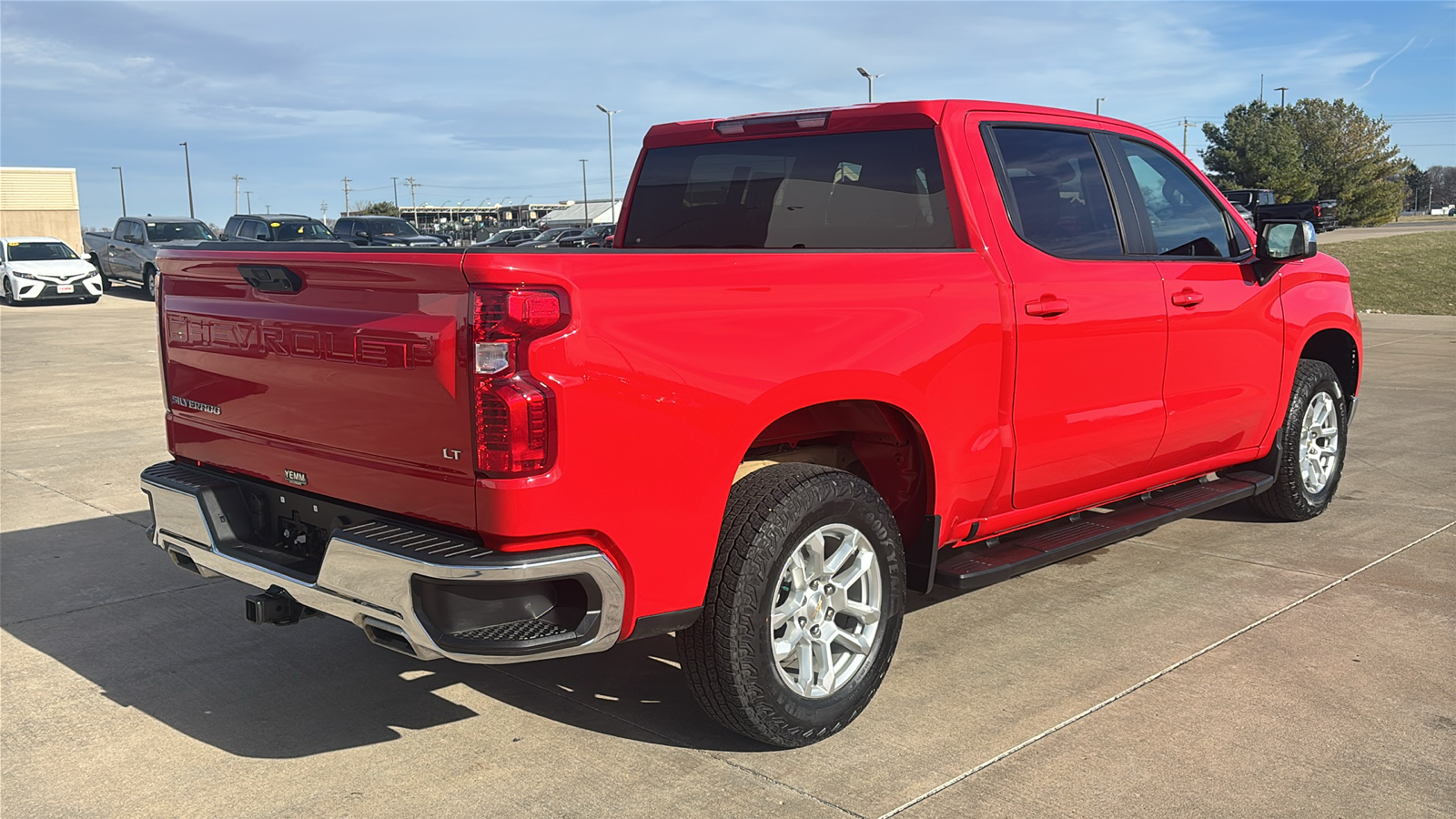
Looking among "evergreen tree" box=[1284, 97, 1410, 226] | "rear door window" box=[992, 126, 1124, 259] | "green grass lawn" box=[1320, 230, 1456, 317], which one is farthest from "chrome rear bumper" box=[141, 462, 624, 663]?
"evergreen tree" box=[1284, 97, 1410, 226]

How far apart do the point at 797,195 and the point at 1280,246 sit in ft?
7.84

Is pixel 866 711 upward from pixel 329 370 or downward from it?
downward

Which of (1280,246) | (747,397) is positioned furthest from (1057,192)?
(747,397)

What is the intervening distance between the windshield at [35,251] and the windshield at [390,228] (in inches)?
281

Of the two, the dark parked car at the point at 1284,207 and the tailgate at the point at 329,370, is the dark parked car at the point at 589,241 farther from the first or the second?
the dark parked car at the point at 1284,207

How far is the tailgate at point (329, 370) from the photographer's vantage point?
2.97 metres

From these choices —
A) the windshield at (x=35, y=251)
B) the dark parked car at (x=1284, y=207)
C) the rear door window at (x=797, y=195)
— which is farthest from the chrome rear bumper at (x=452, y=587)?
the windshield at (x=35, y=251)

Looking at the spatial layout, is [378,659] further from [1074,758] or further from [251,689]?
[1074,758]

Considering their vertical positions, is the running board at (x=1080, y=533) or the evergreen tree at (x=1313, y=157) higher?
the evergreen tree at (x=1313, y=157)

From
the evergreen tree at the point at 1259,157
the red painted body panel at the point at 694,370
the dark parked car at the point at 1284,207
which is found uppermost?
the evergreen tree at the point at 1259,157

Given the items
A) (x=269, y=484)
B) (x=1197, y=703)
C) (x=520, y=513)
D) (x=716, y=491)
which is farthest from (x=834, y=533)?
(x=269, y=484)

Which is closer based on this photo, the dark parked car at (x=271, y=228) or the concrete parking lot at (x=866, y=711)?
the concrete parking lot at (x=866, y=711)

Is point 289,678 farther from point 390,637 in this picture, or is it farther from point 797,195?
point 797,195

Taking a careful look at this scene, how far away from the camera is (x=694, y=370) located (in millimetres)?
3170
